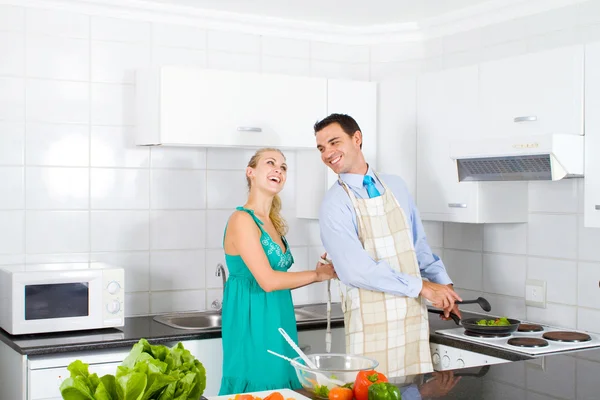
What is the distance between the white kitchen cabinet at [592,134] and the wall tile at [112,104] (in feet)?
6.57

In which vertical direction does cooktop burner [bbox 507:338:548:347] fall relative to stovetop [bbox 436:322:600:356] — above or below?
above

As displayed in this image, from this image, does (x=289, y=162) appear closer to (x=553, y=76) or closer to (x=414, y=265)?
(x=414, y=265)

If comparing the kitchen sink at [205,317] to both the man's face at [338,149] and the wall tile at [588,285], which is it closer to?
the man's face at [338,149]

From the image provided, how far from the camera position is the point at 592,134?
2803 millimetres

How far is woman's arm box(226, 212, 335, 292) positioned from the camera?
290cm

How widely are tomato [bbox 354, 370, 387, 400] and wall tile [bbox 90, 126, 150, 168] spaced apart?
2.09 m

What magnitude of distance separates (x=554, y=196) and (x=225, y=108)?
5.04 feet

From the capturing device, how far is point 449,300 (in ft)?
9.51

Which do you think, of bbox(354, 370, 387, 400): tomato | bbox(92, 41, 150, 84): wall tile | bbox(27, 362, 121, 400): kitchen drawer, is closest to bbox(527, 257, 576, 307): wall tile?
bbox(354, 370, 387, 400): tomato

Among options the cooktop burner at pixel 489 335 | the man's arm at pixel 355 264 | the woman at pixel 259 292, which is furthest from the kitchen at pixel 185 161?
the man's arm at pixel 355 264

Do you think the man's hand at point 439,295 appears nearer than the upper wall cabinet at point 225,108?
Yes

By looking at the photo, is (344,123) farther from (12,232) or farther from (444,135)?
(12,232)

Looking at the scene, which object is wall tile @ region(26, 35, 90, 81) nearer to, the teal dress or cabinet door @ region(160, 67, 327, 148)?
cabinet door @ region(160, 67, 327, 148)

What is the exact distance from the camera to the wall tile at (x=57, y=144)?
3.36 metres
